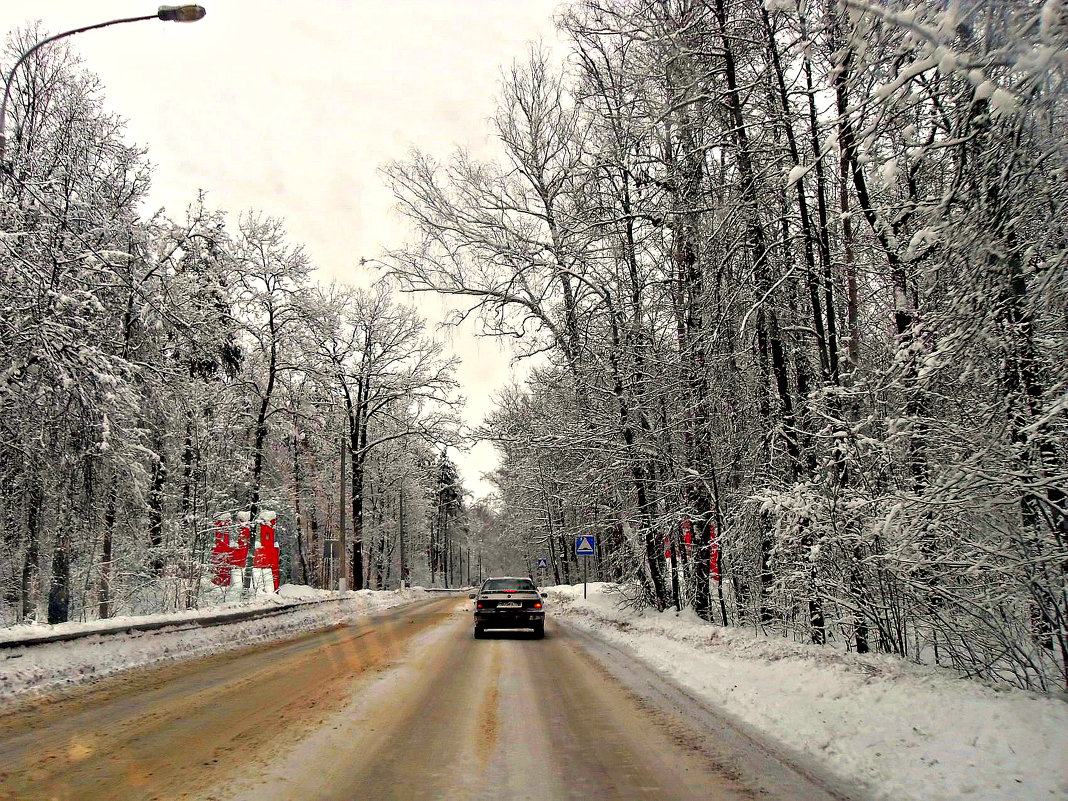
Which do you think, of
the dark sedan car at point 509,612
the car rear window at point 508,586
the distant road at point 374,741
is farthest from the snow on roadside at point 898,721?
the car rear window at point 508,586

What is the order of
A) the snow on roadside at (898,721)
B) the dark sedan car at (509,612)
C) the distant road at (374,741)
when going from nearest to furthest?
1. the snow on roadside at (898,721)
2. the distant road at (374,741)
3. the dark sedan car at (509,612)

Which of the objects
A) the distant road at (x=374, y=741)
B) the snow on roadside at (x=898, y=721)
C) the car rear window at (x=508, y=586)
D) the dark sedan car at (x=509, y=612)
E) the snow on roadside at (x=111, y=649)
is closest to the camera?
the snow on roadside at (x=898, y=721)

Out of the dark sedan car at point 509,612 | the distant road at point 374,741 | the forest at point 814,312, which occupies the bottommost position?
the dark sedan car at point 509,612

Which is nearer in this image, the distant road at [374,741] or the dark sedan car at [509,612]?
the distant road at [374,741]

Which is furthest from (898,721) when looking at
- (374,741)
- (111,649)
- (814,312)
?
(111,649)

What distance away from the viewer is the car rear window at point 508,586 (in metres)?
19.6

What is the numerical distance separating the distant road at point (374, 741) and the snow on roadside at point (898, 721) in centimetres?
61

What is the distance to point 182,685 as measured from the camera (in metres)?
9.77

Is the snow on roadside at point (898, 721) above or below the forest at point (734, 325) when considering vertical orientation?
below

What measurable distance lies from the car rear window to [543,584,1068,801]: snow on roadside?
33.3ft

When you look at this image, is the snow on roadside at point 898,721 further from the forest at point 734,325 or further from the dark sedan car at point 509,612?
the dark sedan car at point 509,612

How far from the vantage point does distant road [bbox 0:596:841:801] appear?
16.3 ft

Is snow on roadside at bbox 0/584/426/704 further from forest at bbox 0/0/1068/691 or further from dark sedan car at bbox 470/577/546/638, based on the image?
dark sedan car at bbox 470/577/546/638

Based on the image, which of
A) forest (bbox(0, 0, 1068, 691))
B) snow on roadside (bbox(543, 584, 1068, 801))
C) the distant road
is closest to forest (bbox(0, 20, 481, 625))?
forest (bbox(0, 0, 1068, 691))
